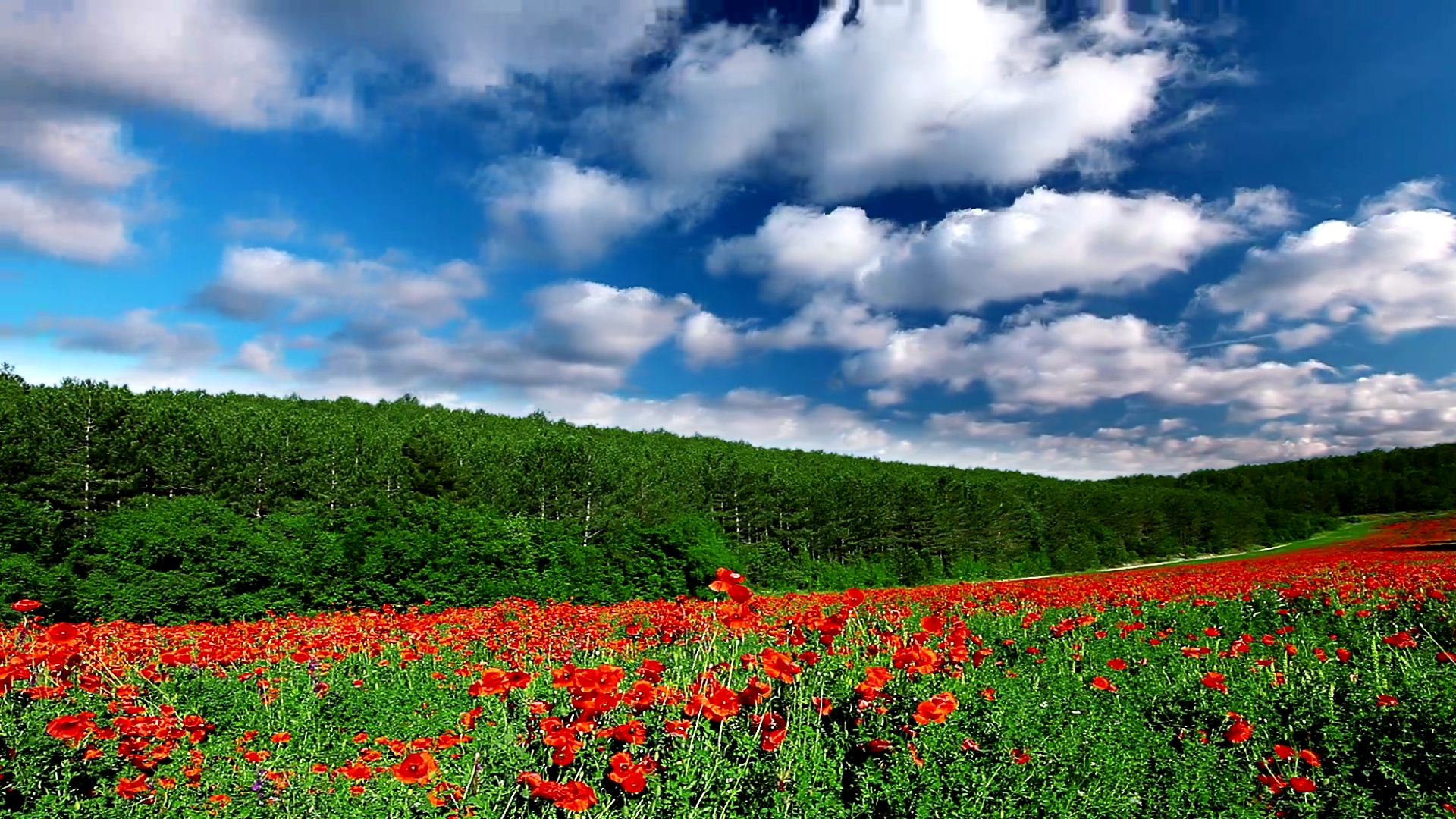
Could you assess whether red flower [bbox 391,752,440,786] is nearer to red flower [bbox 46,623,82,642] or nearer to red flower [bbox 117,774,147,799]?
red flower [bbox 117,774,147,799]

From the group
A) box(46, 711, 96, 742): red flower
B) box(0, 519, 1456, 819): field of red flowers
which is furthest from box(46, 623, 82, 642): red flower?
box(46, 711, 96, 742): red flower

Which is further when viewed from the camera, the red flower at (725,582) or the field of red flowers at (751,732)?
the red flower at (725,582)

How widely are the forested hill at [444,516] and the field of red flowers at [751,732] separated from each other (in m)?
18.3

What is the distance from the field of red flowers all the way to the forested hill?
60.0 feet

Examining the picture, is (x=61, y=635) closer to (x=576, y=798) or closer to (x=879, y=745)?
(x=576, y=798)

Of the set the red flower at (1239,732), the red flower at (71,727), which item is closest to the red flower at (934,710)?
the red flower at (1239,732)

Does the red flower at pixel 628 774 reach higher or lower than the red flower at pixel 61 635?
lower

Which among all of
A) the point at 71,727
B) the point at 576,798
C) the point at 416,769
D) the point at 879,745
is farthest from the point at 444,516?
the point at 576,798

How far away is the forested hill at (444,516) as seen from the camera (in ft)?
76.7

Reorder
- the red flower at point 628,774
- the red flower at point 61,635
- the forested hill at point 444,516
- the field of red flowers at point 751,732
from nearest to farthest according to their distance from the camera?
1. the red flower at point 628,774
2. the field of red flowers at point 751,732
3. the red flower at point 61,635
4. the forested hill at point 444,516

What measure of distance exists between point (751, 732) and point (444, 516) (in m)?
25.1

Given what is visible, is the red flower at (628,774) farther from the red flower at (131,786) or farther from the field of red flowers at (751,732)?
the red flower at (131,786)

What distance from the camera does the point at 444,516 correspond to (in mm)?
26969

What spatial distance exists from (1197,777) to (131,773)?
6.62 meters
